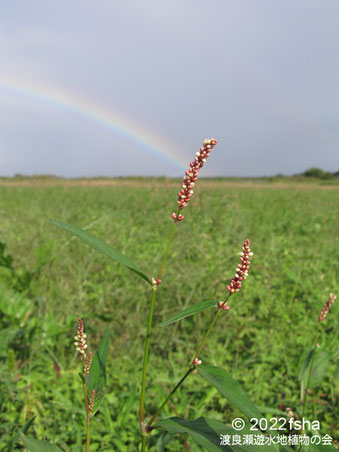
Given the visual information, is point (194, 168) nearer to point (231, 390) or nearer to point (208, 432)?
point (231, 390)

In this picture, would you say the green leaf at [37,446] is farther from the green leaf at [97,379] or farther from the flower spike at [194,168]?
the flower spike at [194,168]

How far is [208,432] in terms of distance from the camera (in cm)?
63

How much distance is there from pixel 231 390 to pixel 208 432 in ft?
0.41

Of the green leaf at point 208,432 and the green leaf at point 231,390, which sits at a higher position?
the green leaf at point 231,390

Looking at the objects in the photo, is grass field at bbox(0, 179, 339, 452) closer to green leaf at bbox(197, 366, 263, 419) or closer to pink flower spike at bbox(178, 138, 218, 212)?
green leaf at bbox(197, 366, 263, 419)

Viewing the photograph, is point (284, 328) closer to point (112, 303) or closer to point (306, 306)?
point (306, 306)

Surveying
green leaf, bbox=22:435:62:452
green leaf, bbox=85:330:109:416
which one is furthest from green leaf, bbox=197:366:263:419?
green leaf, bbox=22:435:62:452

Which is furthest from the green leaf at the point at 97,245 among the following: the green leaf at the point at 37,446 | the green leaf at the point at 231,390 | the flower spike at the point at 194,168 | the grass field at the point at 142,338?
the grass field at the point at 142,338

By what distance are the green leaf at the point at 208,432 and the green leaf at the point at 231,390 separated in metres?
0.10

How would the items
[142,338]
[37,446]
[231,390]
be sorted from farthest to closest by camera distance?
1. [142,338]
2. [37,446]
3. [231,390]

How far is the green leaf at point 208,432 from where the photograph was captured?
0.60 meters

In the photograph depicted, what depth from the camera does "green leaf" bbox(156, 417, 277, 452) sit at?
60cm

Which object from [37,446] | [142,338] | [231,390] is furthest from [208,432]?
[142,338]

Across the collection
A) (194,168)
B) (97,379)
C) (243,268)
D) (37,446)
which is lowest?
(37,446)
